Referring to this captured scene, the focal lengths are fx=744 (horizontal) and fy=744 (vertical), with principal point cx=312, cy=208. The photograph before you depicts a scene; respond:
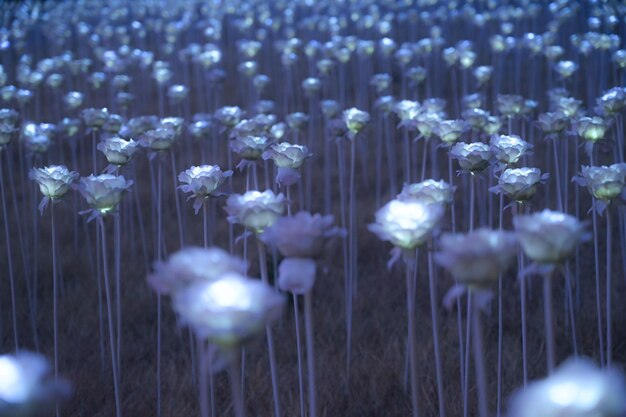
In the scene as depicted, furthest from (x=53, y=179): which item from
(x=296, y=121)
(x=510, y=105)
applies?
(x=510, y=105)

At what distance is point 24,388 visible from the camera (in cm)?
81

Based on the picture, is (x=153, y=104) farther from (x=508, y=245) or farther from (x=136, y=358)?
(x=508, y=245)

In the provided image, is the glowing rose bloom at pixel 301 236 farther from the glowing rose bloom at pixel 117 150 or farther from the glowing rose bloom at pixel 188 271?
the glowing rose bloom at pixel 117 150

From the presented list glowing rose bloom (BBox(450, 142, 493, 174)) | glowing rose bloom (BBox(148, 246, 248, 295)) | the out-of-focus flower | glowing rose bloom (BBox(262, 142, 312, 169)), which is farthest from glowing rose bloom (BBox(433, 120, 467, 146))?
glowing rose bloom (BBox(148, 246, 248, 295))

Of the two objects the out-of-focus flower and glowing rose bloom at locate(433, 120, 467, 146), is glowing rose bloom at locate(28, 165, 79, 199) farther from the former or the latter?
glowing rose bloom at locate(433, 120, 467, 146)

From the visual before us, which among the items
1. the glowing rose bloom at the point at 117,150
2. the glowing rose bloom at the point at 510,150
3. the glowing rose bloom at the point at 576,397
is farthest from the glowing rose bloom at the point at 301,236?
the glowing rose bloom at the point at 117,150

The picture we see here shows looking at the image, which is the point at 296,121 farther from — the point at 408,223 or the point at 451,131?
the point at 408,223

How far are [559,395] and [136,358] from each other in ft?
5.80

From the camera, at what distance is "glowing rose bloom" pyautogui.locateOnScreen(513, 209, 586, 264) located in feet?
3.25

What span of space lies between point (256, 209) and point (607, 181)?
743 mm

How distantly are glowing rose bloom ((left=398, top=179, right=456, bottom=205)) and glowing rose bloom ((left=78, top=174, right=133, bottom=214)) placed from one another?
0.61m

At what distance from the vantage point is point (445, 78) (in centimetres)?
567

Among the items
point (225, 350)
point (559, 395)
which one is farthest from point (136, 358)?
point (559, 395)

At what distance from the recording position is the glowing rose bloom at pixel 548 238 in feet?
3.25
